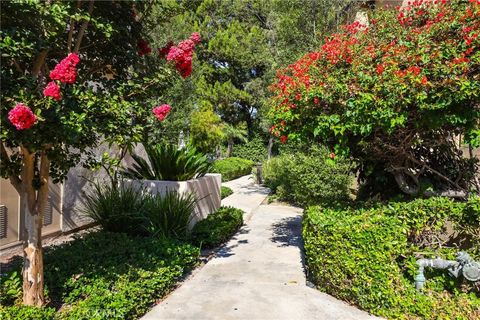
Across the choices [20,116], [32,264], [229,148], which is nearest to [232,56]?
[229,148]

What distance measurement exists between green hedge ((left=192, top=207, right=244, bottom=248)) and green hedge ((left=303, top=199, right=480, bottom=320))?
252 cm

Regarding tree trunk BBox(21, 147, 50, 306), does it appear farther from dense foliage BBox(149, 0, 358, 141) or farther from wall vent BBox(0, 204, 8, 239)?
dense foliage BBox(149, 0, 358, 141)

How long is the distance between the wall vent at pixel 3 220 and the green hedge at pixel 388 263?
4.95 meters

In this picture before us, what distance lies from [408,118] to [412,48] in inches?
36.8

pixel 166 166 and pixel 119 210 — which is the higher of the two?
pixel 166 166

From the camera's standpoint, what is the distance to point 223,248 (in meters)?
6.95

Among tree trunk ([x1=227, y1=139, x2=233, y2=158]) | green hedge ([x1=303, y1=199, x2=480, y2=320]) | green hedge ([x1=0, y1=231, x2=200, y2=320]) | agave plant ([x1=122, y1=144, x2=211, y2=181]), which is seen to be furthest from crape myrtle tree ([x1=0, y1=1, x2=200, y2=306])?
tree trunk ([x1=227, y1=139, x2=233, y2=158])

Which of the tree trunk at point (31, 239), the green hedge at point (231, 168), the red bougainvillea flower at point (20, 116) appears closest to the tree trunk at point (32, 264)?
the tree trunk at point (31, 239)

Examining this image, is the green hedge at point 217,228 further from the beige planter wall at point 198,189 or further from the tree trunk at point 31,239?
the tree trunk at point 31,239

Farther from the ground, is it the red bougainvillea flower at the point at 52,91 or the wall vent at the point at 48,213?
the red bougainvillea flower at the point at 52,91

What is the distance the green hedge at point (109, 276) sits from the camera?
3.71 m

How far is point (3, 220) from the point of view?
5.80 meters

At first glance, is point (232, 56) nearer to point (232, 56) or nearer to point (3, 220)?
point (232, 56)

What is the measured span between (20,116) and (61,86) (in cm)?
71
